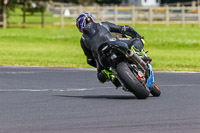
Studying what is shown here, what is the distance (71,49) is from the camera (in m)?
32.1

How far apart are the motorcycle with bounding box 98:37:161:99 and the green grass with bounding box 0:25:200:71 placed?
28.0 feet

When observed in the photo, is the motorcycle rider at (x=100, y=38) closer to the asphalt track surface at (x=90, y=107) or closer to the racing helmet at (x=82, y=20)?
the racing helmet at (x=82, y=20)

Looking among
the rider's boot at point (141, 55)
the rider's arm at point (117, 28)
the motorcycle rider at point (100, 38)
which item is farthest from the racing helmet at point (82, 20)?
the rider's boot at point (141, 55)

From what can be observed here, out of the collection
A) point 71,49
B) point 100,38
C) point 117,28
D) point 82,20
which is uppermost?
point 82,20

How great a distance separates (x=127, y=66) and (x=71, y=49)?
70.1 ft

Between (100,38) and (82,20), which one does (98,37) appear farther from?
(82,20)

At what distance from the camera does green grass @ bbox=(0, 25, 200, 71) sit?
22203 millimetres

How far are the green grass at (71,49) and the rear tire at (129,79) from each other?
8686mm

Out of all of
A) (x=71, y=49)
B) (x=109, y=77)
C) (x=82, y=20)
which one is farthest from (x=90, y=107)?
(x=71, y=49)

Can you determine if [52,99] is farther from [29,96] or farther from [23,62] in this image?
[23,62]

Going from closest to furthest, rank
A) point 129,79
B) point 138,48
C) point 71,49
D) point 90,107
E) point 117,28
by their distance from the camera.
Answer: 1. point 90,107
2. point 129,79
3. point 138,48
4. point 117,28
5. point 71,49

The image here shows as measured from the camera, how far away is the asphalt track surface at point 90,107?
8133 millimetres

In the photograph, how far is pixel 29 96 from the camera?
39.3 feet

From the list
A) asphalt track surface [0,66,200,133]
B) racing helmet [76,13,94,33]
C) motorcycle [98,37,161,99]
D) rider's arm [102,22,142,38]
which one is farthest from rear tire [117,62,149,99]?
racing helmet [76,13,94,33]
